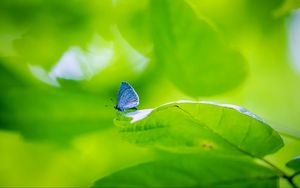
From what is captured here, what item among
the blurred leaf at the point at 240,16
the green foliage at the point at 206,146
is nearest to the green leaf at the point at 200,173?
the green foliage at the point at 206,146

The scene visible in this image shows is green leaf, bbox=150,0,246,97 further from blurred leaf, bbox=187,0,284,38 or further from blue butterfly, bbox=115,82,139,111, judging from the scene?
blurred leaf, bbox=187,0,284,38

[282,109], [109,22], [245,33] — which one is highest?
[109,22]

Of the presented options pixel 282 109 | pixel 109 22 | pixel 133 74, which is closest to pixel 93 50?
pixel 109 22

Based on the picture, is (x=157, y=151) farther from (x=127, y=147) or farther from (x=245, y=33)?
(x=245, y=33)

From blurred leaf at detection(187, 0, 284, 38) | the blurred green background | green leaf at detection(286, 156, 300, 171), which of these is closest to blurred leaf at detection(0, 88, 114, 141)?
the blurred green background

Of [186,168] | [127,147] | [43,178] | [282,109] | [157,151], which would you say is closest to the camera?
[186,168]

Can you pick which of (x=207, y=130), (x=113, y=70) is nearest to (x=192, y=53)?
(x=207, y=130)

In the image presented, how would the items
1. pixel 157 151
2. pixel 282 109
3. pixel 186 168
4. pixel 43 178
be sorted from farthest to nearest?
pixel 282 109 → pixel 43 178 → pixel 157 151 → pixel 186 168
